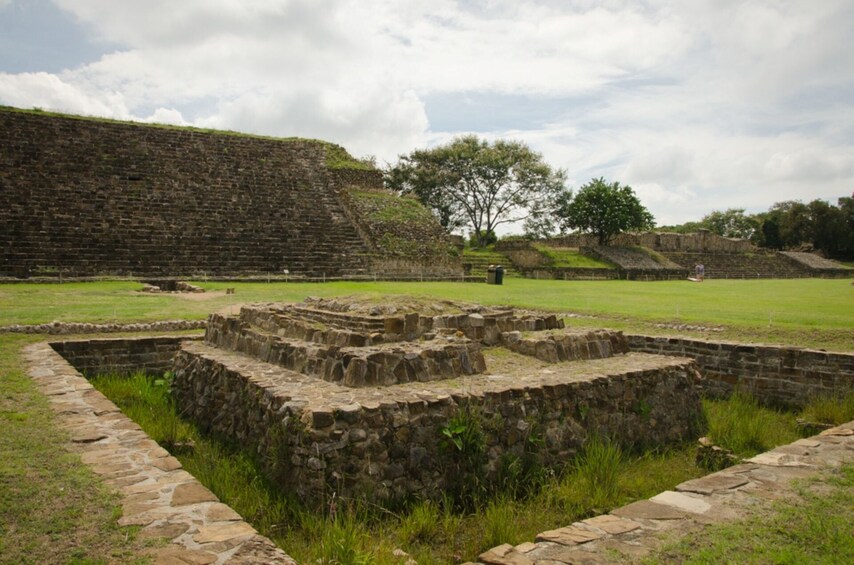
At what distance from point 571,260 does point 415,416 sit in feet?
112

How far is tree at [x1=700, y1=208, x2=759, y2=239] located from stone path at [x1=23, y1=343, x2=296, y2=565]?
8835 cm

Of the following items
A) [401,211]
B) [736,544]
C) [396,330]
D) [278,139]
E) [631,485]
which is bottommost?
[631,485]

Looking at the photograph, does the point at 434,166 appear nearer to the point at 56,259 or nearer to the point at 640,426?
the point at 56,259

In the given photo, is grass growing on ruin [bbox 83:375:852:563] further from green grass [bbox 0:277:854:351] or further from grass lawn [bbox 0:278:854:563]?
green grass [bbox 0:277:854:351]

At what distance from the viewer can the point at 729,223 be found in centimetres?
8794

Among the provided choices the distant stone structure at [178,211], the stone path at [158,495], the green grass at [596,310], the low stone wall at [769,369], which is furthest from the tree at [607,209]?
the stone path at [158,495]

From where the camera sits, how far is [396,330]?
22.9 ft

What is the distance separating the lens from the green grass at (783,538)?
10.6ft

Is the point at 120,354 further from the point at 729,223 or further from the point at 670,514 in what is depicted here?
the point at 729,223

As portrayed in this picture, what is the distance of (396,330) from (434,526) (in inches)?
110

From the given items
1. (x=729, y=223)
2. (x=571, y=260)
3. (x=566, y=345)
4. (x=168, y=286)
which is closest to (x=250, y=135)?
(x=168, y=286)

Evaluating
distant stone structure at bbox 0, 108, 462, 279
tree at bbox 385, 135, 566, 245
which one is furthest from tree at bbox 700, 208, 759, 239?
distant stone structure at bbox 0, 108, 462, 279

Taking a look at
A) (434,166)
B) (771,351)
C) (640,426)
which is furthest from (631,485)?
(434,166)

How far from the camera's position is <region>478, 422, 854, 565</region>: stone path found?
332cm
